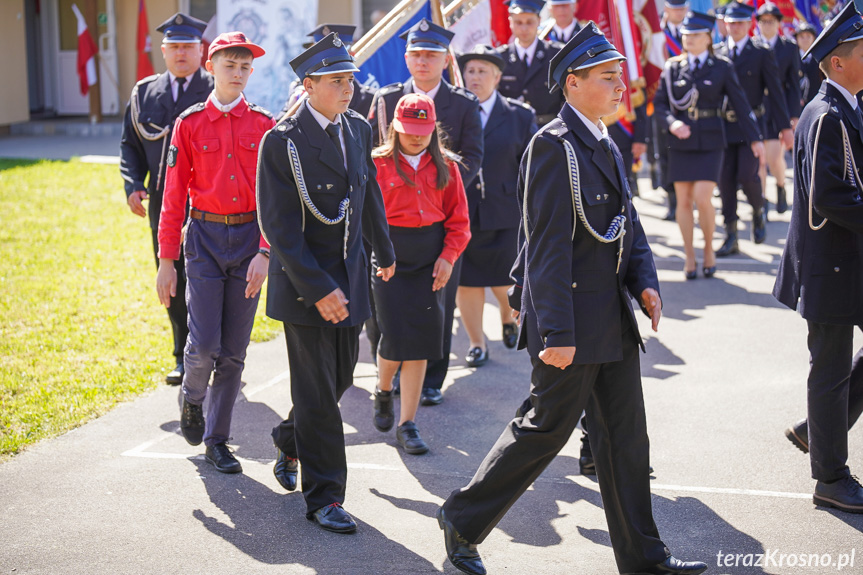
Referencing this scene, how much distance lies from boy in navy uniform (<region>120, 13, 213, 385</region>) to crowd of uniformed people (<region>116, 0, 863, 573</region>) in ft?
0.05

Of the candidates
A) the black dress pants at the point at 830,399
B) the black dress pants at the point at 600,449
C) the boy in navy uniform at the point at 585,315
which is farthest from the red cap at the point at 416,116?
the black dress pants at the point at 830,399

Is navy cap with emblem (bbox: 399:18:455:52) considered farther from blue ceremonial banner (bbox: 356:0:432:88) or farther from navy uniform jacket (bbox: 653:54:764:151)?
navy uniform jacket (bbox: 653:54:764:151)

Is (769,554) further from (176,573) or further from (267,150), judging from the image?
(267,150)

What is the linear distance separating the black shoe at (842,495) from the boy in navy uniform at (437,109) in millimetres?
2378

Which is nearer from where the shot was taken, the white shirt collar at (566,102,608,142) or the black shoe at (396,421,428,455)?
the white shirt collar at (566,102,608,142)

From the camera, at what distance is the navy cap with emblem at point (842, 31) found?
4.58 meters

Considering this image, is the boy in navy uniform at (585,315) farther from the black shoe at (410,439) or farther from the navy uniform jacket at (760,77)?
the navy uniform jacket at (760,77)

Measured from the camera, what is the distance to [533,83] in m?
8.70

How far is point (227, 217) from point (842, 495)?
3257 mm

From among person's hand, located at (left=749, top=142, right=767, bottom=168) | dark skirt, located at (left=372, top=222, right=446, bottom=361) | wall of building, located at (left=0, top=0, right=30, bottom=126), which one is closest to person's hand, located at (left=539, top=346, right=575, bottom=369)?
dark skirt, located at (left=372, top=222, right=446, bottom=361)

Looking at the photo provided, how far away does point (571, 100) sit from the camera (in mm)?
4000

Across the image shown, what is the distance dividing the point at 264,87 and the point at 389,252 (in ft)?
22.3

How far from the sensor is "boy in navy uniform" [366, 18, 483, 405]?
6.41 meters

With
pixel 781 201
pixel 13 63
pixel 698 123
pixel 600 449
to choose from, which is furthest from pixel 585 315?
pixel 13 63
